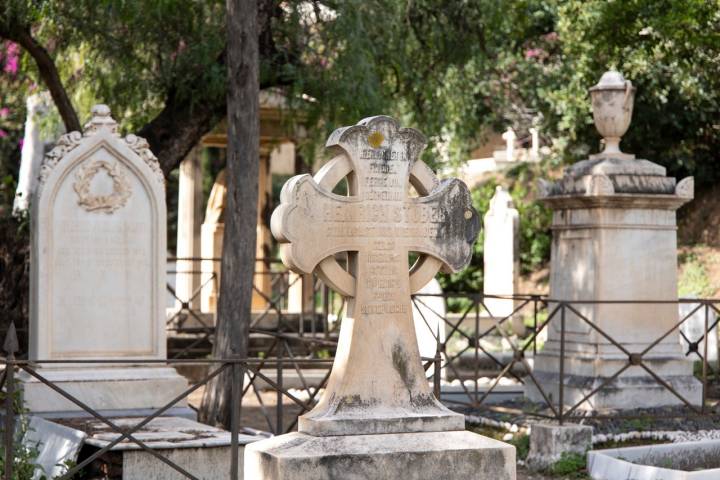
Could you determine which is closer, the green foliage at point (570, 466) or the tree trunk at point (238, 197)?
the green foliage at point (570, 466)

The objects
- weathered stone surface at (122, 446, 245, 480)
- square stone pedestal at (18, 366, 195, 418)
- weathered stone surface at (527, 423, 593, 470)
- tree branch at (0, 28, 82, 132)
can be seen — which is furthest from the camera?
tree branch at (0, 28, 82, 132)

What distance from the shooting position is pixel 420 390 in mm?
6871

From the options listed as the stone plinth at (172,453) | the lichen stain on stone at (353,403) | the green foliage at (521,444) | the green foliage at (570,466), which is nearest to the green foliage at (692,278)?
the green foliage at (521,444)

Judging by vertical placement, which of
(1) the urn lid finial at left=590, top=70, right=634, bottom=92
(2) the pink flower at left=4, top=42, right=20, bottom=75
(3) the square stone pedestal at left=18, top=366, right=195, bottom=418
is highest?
(2) the pink flower at left=4, top=42, right=20, bottom=75

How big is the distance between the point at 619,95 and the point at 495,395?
344cm

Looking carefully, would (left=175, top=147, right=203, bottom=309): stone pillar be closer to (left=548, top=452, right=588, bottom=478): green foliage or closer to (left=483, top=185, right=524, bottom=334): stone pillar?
(left=483, top=185, right=524, bottom=334): stone pillar

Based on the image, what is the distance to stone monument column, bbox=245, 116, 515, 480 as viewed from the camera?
6555 millimetres

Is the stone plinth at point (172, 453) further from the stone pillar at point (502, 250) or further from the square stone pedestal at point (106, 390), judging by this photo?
the stone pillar at point (502, 250)

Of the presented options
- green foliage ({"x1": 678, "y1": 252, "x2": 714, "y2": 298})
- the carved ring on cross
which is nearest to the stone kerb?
the carved ring on cross

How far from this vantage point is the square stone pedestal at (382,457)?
20.7 feet

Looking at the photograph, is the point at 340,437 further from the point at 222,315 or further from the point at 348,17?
the point at 348,17

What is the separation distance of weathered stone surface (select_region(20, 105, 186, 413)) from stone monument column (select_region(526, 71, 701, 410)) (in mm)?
3704

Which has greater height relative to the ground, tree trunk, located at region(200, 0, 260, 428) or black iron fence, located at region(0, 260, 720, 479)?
tree trunk, located at region(200, 0, 260, 428)

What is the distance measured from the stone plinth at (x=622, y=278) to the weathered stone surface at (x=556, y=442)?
1.41 metres
